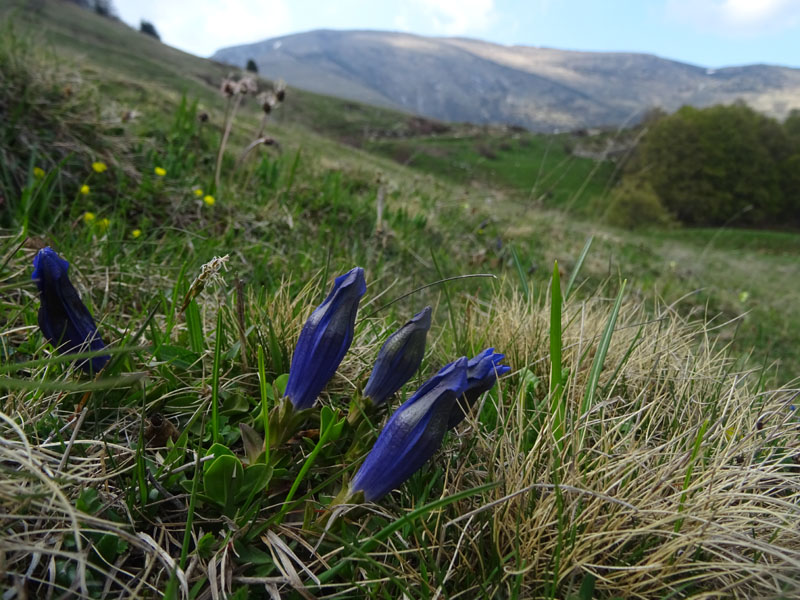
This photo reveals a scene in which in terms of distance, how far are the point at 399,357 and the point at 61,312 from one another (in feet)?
3.15

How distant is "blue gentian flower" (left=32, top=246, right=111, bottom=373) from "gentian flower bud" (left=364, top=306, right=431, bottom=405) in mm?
761

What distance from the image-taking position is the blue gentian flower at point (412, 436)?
129 cm

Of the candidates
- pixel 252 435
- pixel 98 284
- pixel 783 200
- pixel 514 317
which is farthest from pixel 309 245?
pixel 783 200

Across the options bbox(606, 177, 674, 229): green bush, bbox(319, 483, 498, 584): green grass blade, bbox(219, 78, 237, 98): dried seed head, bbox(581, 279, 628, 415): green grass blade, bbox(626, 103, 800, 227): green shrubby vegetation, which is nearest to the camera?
bbox(319, 483, 498, 584): green grass blade

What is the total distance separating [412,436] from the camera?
50.7 inches

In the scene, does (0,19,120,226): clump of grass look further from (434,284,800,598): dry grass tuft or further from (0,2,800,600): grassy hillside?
(434,284,800,598): dry grass tuft

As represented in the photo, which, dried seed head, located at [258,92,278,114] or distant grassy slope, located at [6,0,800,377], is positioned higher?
dried seed head, located at [258,92,278,114]

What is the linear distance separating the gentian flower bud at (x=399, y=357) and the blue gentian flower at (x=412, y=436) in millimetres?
154

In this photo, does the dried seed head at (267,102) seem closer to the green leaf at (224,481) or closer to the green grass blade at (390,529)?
the green leaf at (224,481)

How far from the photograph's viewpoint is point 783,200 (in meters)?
37.4

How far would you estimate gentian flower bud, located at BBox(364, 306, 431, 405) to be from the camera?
1.46 metres

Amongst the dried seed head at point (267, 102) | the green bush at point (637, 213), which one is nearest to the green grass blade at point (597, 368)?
the dried seed head at point (267, 102)

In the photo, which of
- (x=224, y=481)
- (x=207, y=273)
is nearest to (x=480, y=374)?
(x=224, y=481)

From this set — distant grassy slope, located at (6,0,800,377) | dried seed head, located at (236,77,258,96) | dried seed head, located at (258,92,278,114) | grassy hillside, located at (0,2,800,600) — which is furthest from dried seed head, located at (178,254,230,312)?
dried seed head, located at (236,77,258,96)
